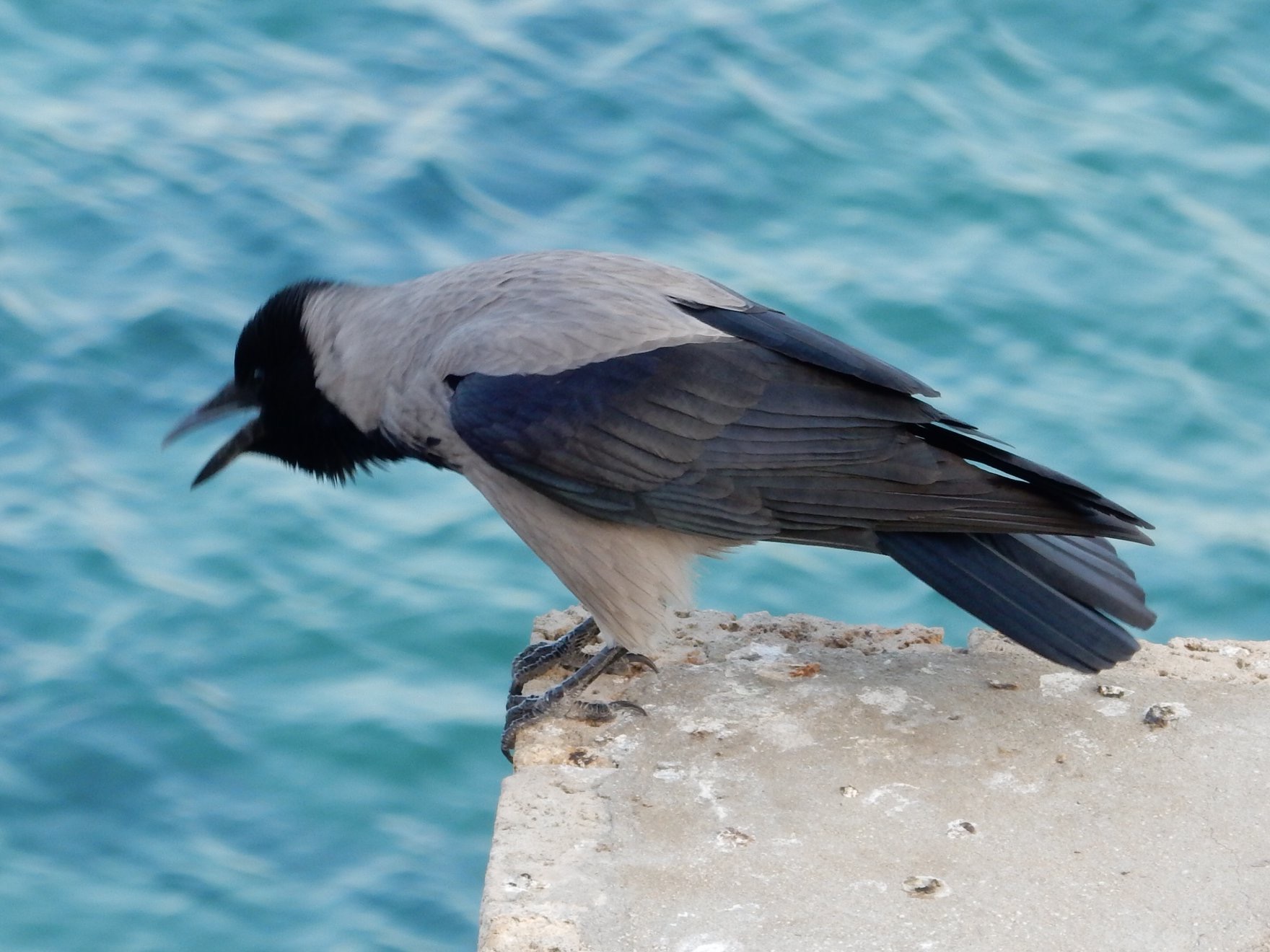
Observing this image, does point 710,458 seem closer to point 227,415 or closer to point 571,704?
point 571,704

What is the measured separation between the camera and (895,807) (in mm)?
3803

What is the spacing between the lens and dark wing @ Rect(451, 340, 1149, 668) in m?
4.12

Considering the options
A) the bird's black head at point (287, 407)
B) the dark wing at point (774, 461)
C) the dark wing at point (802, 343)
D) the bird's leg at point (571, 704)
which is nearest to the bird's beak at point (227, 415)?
the bird's black head at point (287, 407)

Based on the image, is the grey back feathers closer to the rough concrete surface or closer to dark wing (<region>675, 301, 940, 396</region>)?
dark wing (<region>675, 301, 940, 396</region>)

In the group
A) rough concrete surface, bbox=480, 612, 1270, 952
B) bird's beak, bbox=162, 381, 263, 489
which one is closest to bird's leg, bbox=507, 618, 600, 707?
rough concrete surface, bbox=480, 612, 1270, 952

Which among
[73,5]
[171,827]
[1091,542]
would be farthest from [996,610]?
[73,5]

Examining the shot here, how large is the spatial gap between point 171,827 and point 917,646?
322 cm

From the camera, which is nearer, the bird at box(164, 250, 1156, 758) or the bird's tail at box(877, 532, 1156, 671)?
the bird's tail at box(877, 532, 1156, 671)

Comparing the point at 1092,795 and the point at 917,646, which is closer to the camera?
the point at 1092,795

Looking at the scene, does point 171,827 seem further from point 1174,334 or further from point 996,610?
point 1174,334

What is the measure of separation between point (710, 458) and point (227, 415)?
63.0 inches

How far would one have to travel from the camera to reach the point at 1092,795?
150 inches

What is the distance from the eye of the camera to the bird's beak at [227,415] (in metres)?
5.07

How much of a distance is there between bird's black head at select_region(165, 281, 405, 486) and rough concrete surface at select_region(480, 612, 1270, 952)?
1.09 metres
